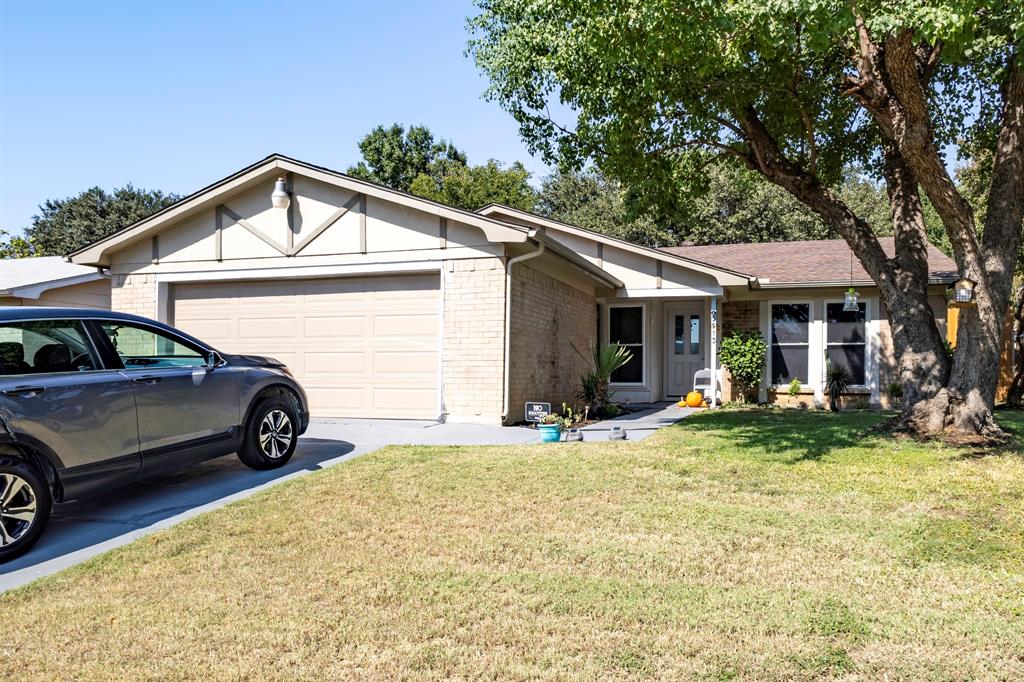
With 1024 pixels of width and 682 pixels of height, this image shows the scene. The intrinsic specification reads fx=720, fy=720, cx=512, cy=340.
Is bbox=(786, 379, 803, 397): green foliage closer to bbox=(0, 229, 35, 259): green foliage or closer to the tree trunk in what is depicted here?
the tree trunk

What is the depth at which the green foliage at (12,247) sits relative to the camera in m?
32.2

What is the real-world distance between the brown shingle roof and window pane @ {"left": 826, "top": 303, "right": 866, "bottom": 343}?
2.52 feet

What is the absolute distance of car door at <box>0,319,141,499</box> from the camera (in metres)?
4.96

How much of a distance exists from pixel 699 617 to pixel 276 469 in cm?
496

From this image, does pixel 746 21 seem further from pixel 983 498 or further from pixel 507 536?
pixel 507 536

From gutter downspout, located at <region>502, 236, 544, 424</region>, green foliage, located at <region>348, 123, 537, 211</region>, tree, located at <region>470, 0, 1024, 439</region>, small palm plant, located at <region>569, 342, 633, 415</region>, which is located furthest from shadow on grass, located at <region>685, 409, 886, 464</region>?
green foliage, located at <region>348, 123, 537, 211</region>

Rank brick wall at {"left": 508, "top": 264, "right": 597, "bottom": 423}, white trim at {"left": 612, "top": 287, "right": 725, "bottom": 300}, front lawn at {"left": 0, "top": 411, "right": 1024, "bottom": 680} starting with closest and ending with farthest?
front lawn at {"left": 0, "top": 411, "right": 1024, "bottom": 680}
brick wall at {"left": 508, "top": 264, "right": 597, "bottom": 423}
white trim at {"left": 612, "top": 287, "right": 725, "bottom": 300}

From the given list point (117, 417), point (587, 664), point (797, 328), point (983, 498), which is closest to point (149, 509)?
point (117, 417)

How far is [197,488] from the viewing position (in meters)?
6.73

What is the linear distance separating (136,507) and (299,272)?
578 cm

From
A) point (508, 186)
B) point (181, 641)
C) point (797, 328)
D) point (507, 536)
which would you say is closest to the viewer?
point (181, 641)

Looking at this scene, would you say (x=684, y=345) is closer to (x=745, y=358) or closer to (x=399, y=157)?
(x=745, y=358)

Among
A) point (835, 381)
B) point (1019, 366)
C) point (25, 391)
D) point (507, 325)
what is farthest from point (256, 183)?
point (1019, 366)

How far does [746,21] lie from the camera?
24.5 ft
